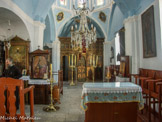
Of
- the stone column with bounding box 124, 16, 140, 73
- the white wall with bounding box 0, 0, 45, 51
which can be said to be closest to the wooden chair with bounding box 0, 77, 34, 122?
the white wall with bounding box 0, 0, 45, 51

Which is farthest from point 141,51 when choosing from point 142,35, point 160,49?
point 160,49

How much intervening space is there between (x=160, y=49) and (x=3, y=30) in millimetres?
6755

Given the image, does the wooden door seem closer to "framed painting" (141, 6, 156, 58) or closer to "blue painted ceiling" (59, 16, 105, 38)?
"blue painted ceiling" (59, 16, 105, 38)

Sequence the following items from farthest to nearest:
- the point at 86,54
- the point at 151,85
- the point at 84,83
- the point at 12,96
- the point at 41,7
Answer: the point at 86,54 < the point at 41,7 < the point at 151,85 < the point at 84,83 < the point at 12,96

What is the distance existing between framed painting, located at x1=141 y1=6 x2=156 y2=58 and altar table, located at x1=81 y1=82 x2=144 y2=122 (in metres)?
2.13

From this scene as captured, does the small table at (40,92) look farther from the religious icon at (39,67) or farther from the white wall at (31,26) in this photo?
the white wall at (31,26)

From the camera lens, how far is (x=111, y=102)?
2.93 m

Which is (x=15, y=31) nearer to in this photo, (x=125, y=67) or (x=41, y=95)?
(x=41, y=95)

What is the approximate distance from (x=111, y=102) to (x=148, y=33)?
3.27m

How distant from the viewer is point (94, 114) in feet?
9.68

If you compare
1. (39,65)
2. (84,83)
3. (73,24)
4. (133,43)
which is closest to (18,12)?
(39,65)

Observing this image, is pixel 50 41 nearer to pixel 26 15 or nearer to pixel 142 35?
pixel 26 15

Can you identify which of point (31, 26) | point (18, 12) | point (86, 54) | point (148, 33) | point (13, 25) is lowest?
point (86, 54)

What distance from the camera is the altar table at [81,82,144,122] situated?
291cm
